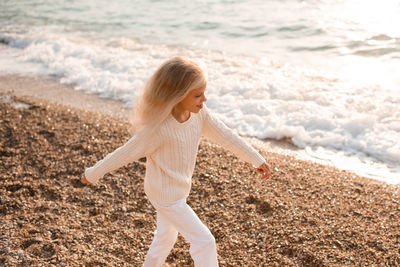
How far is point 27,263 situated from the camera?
10.6 ft

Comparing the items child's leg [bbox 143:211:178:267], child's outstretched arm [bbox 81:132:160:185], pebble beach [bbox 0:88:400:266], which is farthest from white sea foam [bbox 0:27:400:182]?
child's outstretched arm [bbox 81:132:160:185]

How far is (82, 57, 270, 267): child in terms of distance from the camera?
2.42m

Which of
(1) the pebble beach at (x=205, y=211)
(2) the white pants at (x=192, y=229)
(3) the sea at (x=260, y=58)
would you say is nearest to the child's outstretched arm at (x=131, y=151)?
(2) the white pants at (x=192, y=229)

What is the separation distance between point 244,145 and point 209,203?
4.44ft

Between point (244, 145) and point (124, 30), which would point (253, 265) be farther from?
point (124, 30)

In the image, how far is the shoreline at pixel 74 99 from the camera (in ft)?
19.4

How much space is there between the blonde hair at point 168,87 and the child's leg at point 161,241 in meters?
0.65

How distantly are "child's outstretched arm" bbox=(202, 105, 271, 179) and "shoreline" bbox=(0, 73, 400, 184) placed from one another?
2.91 metres

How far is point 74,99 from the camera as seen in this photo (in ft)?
25.3

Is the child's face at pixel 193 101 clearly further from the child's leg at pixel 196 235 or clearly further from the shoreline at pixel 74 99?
the shoreline at pixel 74 99

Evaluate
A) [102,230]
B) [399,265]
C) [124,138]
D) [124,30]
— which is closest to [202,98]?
[102,230]

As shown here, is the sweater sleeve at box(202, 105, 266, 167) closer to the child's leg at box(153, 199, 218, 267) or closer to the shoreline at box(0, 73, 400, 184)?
the child's leg at box(153, 199, 218, 267)

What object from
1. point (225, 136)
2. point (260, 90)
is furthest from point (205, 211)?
point (260, 90)

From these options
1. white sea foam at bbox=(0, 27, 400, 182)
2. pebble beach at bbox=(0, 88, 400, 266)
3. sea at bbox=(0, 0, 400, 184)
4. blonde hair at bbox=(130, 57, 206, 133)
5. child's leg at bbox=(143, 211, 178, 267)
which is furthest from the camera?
sea at bbox=(0, 0, 400, 184)
